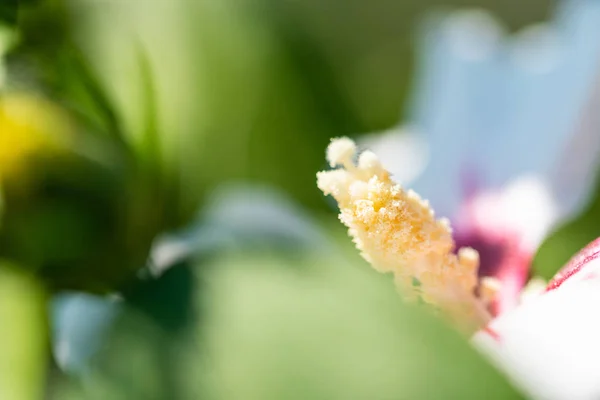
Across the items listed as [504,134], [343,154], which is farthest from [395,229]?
[504,134]

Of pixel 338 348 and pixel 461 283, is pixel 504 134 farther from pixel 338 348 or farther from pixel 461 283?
pixel 338 348

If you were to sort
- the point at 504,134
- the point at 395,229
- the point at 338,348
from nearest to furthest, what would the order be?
1. the point at 338,348
2. the point at 395,229
3. the point at 504,134

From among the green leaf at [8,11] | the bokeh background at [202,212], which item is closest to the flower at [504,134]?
the bokeh background at [202,212]

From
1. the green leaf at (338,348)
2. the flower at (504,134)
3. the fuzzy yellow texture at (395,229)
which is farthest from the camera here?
the flower at (504,134)

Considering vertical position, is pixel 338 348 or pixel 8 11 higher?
pixel 8 11

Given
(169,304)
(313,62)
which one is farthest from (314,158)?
(169,304)

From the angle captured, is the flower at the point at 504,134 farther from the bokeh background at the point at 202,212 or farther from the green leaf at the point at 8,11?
the green leaf at the point at 8,11
